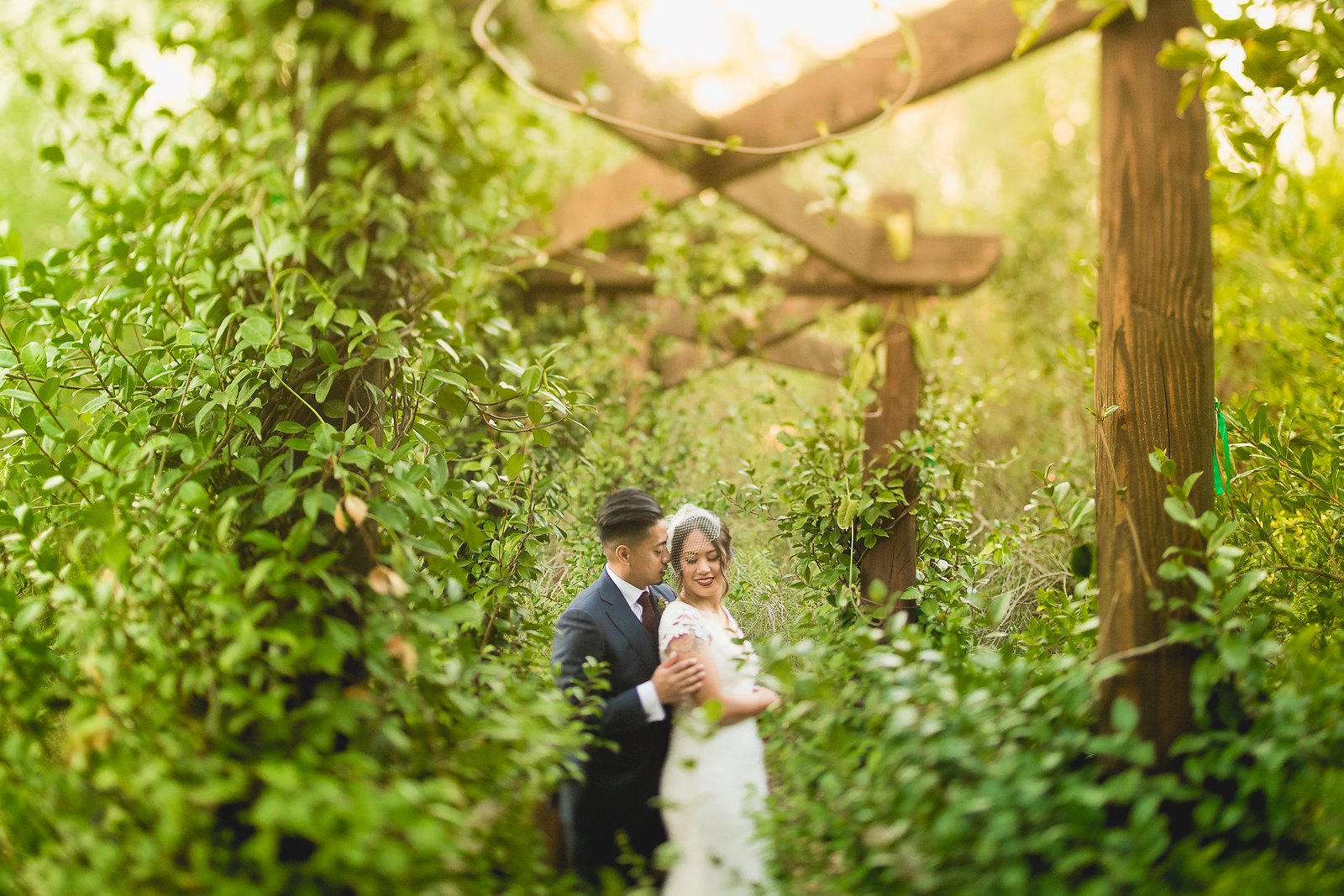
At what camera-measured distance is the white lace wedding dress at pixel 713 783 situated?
1.53 m

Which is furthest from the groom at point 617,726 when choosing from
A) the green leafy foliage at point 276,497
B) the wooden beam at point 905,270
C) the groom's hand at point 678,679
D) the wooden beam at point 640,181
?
the wooden beam at point 905,270

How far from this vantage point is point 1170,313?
1.60m

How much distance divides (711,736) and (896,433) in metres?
1.28

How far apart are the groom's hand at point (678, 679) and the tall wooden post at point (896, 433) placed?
37cm

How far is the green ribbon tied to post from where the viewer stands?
1.74 m

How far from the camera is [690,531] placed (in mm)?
1916

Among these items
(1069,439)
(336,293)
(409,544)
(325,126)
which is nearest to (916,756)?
(409,544)

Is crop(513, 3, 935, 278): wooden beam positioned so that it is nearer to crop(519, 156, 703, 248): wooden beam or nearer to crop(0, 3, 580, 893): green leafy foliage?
crop(519, 156, 703, 248): wooden beam

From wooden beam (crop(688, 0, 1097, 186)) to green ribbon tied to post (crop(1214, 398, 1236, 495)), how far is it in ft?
3.30

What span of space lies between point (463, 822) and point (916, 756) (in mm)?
588

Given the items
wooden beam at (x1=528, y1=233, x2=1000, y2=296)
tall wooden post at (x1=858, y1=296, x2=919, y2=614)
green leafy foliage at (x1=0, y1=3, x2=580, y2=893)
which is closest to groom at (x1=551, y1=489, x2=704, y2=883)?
green leafy foliage at (x1=0, y1=3, x2=580, y2=893)

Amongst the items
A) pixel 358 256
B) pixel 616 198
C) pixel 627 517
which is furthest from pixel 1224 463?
pixel 616 198

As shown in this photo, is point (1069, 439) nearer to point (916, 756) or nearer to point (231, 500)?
point (916, 756)

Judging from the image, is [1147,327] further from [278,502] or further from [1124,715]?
[278,502]
